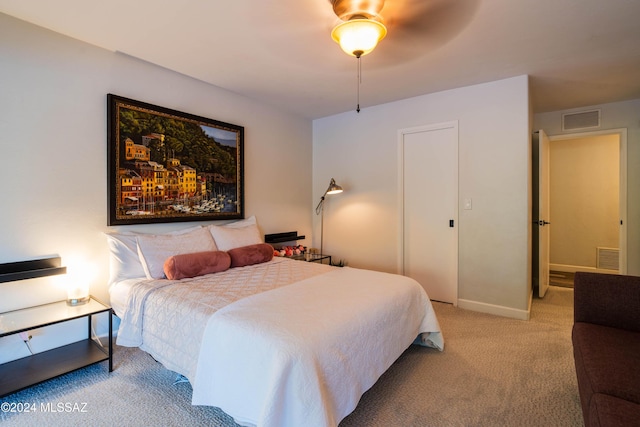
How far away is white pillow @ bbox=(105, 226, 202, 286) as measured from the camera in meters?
2.48

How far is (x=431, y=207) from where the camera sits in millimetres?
3678

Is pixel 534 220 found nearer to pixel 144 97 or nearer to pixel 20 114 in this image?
pixel 144 97

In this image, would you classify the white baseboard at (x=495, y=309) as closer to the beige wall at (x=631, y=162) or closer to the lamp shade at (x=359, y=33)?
the beige wall at (x=631, y=162)

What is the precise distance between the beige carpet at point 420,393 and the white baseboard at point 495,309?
18.9 inches

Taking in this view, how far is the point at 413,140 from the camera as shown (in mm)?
3760

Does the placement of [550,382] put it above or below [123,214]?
below

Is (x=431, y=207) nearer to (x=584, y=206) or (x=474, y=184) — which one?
(x=474, y=184)

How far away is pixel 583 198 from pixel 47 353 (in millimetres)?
7110

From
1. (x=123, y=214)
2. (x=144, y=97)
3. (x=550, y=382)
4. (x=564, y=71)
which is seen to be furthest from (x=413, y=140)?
(x=123, y=214)

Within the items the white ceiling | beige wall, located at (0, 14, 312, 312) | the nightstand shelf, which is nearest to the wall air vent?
the white ceiling

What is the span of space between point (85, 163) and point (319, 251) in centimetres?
308

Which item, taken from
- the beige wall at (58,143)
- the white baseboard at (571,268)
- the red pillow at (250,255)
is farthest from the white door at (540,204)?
the beige wall at (58,143)

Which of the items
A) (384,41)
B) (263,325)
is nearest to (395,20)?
(384,41)

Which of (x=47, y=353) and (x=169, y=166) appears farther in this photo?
(x=169, y=166)
